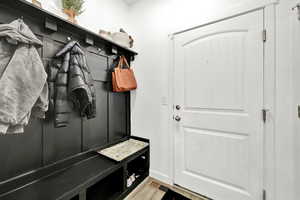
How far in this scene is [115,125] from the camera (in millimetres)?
1848

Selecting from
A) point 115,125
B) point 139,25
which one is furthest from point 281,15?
point 115,125

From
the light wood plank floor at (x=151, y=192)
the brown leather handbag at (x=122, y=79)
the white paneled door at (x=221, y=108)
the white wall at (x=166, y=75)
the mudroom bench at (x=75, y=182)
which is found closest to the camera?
the mudroom bench at (x=75, y=182)

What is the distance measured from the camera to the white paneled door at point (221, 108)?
1214mm

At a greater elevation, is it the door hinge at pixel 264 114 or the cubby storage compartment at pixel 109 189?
the door hinge at pixel 264 114

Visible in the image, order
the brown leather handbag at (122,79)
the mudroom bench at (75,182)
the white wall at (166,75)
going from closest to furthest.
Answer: the mudroom bench at (75,182)
the white wall at (166,75)
the brown leather handbag at (122,79)

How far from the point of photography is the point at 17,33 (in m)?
0.82

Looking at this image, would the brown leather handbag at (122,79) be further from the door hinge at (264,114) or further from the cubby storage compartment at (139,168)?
the door hinge at (264,114)

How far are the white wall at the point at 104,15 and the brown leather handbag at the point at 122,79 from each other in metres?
0.50

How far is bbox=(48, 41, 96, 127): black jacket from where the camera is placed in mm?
1130

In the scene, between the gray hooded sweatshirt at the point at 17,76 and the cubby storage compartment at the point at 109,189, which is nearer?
the gray hooded sweatshirt at the point at 17,76

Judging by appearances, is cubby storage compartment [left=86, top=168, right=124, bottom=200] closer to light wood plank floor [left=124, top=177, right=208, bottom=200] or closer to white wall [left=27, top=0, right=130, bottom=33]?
light wood plank floor [left=124, top=177, right=208, bottom=200]

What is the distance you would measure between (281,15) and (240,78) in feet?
1.90

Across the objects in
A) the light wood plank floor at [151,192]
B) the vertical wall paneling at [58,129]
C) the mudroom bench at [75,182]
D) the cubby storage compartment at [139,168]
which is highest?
the vertical wall paneling at [58,129]

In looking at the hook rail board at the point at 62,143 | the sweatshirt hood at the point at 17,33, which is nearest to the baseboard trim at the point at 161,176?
the hook rail board at the point at 62,143
